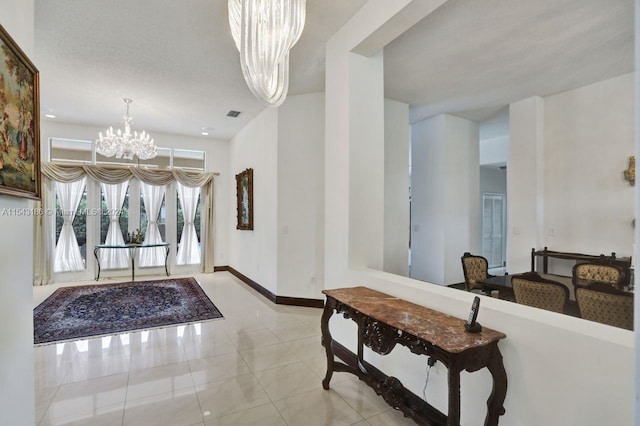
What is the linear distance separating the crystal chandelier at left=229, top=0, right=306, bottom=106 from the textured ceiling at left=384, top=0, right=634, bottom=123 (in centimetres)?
158

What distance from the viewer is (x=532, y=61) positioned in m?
3.41

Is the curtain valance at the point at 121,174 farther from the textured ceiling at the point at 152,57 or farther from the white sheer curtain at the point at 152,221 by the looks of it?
the textured ceiling at the point at 152,57

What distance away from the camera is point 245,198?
602 cm

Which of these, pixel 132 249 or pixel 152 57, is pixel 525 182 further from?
pixel 132 249

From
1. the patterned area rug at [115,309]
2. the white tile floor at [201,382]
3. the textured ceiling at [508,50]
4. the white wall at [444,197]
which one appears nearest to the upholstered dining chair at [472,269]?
the white wall at [444,197]

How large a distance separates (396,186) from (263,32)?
11.3 feet

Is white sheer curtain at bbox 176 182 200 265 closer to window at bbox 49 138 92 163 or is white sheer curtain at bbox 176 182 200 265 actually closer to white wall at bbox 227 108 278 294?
white wall at bbox 227 108 278 294

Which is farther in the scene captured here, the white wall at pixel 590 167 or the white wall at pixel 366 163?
the white wall at pixel 590 167

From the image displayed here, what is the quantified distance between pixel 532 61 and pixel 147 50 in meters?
4.31

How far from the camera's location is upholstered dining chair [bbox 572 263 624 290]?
2834mm

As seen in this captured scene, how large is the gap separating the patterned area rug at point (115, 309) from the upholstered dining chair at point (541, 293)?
351 cm

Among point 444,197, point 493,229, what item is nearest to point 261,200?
point 444,197

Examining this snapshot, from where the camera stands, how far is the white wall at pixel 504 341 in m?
1.27

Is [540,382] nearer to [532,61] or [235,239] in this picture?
[532,61]
